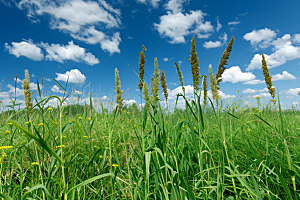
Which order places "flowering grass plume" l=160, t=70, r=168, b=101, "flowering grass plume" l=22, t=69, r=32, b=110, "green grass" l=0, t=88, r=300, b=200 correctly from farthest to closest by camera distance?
"flowering grass plume" l=160, t=70, r=168, b=101, "flowering grass plume" l=22, t=69, r=32, b=110, "green grass" l=0, t=88, r=300, b=200

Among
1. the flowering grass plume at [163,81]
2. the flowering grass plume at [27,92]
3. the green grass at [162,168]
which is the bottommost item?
the green grass at [162,168]

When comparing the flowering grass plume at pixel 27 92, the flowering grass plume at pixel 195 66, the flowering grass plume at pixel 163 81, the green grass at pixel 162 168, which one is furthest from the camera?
the flowering grass plume at pixel 163 81

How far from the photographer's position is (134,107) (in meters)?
6.80

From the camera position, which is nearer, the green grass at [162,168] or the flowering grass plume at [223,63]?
the green grass at [162,168]

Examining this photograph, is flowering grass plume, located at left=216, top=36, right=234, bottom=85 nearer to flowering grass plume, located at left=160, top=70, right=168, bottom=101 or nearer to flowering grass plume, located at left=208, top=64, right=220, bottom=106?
flowering grass plume, located at left=208, top=64, right=220, bottom=106

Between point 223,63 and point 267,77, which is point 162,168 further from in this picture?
point 267,77

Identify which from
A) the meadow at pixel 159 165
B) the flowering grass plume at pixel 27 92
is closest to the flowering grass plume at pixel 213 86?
the meadow at pixel 159 165

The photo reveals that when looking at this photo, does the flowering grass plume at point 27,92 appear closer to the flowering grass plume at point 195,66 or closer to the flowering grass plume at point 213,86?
the flowering grass plume at point 195,66

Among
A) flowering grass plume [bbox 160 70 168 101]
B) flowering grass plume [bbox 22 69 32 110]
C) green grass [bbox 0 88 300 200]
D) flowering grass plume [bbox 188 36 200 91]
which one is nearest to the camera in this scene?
green grass [bbox 0 88 300 200]

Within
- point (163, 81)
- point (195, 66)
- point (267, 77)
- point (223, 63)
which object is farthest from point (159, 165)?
point (267, 77)

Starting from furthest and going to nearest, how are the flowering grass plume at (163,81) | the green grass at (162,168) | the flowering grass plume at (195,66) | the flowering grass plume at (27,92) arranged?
1. the flowering grass plume at (163,81)
2. the flowering grass plume at (27,92)
3. the flowering grass plume at (195,66)
4. the green grass at (162,168)

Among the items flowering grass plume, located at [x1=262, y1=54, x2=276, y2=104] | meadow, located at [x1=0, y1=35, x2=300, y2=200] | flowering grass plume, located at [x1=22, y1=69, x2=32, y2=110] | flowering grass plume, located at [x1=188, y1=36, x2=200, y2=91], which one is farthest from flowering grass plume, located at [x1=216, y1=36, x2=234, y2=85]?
flowering grass plume, located at [x1=262, y1=54, x2=276, y2=104]

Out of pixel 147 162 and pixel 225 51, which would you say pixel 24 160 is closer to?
pixel 147 162

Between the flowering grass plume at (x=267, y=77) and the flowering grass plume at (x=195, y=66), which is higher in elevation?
the flowering grass plume at (x=267, y=77)
